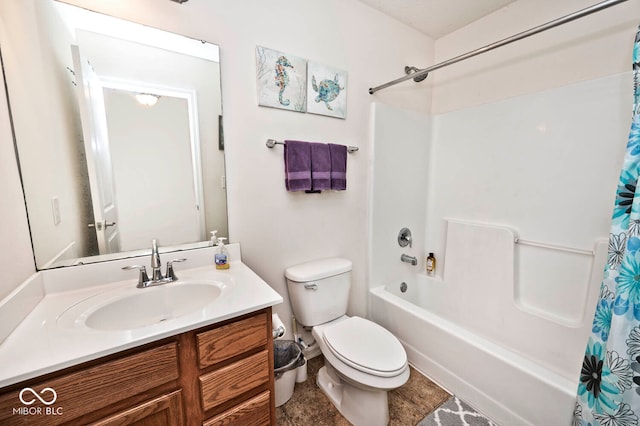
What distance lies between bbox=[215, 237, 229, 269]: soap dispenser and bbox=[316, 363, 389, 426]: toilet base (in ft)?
2.96

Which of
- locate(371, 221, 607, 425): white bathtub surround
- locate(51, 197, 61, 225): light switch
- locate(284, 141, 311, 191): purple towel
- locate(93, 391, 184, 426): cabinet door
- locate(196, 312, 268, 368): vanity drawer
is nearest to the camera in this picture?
locate(93, 391, 184, 426): cabinet door

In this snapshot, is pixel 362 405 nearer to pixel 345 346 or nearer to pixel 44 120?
pixel 345 346

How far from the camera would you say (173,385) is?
0.84 m

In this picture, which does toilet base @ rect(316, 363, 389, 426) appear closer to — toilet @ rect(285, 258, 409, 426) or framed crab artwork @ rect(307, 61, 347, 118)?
toilet @ rect(285, 258, 409, 426)

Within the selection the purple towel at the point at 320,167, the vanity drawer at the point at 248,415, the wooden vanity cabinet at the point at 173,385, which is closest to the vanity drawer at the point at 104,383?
the wooden vanity cabinet at the point at 173,385

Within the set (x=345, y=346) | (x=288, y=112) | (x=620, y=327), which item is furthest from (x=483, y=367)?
(x=288, y=112)

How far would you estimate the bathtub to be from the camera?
1.18 m

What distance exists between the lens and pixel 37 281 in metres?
0.94

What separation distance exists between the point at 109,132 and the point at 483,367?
7.02 ft

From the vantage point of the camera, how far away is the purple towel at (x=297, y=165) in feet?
4.83

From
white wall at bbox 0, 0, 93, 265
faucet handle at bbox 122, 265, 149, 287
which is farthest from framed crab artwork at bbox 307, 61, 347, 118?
faucet handle at bbox 122, 265, 149, 287

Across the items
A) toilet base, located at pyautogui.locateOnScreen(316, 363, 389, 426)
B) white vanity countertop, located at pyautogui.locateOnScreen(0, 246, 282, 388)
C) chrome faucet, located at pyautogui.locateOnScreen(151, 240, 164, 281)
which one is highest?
chrome faucet, located at pyautogui.locateOnScreen(151, 240, 164, 281)

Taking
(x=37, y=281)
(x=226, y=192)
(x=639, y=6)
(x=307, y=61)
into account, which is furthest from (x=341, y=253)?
(x=639, y=6)

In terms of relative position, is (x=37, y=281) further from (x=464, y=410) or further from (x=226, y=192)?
(x=464, y=410)
